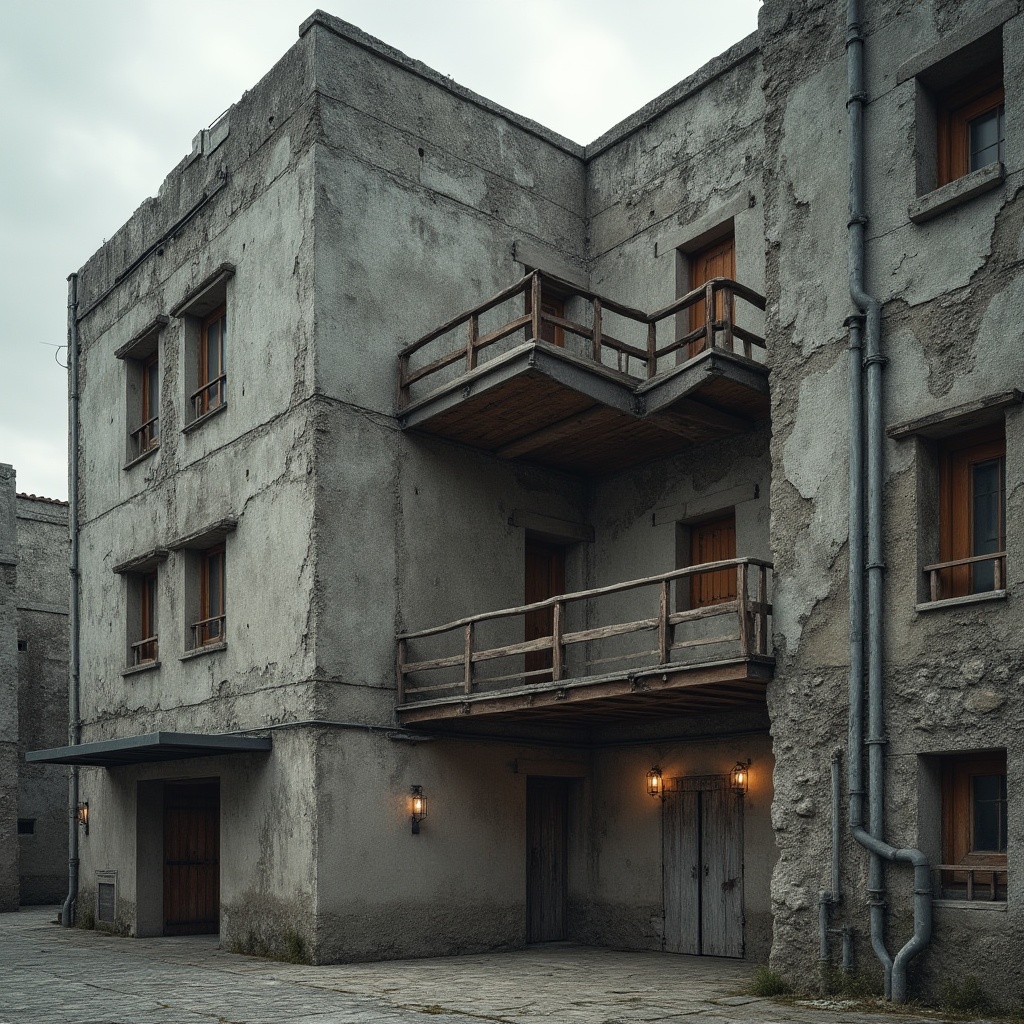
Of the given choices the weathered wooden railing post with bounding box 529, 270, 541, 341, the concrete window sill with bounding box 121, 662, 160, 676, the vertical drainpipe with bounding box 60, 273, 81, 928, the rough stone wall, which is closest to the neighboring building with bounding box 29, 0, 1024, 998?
the weathered wooden railing post with bounding box 529, 270, 541, 341

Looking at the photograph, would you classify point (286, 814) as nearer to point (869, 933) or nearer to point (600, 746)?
point (600, 746)

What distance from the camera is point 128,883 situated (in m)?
19.5

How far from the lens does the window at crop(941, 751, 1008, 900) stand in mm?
10547

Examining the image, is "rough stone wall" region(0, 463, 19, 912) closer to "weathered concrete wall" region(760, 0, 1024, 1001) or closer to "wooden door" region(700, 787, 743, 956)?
"wooden door" region(700, 787, 743, 956)

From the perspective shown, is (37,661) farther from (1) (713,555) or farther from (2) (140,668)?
(1) (713,555)

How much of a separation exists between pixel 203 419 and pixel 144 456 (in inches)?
92.3

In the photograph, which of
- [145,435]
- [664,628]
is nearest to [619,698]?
[664,628]

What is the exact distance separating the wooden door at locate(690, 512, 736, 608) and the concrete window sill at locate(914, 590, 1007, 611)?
4.89m

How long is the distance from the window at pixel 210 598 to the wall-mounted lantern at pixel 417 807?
13.4 feet

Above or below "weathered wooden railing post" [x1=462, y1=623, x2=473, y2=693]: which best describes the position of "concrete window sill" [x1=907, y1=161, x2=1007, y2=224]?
above

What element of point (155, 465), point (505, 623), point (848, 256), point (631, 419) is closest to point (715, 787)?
point (505, 623)

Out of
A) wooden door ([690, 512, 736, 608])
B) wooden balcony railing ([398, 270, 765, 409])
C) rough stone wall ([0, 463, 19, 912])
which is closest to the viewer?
wooden balcony railing ([398, 270, 765, 409])

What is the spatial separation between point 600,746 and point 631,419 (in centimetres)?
495

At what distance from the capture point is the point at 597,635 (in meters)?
13.7
